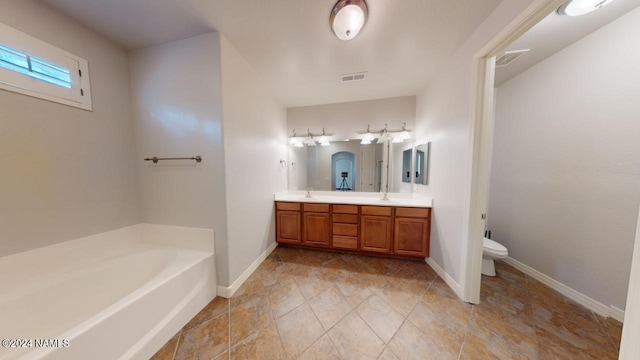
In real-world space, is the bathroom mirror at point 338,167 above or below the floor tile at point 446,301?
above

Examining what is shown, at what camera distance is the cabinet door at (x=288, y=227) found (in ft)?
8.72

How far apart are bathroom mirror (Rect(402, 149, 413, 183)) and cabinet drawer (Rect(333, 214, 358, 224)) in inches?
43.0

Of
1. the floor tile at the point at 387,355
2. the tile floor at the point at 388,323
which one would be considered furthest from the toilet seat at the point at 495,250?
the floor tile at the point at 387,355

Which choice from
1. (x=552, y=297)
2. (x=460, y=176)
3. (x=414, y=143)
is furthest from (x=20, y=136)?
(x=552, y=297)

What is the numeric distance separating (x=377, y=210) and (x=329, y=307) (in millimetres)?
1287

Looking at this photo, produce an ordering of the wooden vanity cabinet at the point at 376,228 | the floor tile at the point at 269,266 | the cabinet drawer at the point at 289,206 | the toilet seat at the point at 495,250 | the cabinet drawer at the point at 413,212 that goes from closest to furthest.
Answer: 1. the toilet seat at the point at 495,250
2. the floor tile at the point at 269,266
3. the cabinet drawer at the point at 413,212
4. the wooden vanity cabinet at the point at 376,228
5. the cabinet drawer at the point at 289,206

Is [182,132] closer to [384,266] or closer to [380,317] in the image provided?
[380,317]

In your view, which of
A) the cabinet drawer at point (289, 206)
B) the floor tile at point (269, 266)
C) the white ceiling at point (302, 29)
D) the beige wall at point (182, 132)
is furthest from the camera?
the cabinet drawer at point (289, 206)

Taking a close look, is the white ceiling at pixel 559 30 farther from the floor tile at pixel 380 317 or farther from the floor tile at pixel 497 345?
the floor tile at pixel 380 317

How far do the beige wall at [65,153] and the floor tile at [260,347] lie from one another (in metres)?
1.68

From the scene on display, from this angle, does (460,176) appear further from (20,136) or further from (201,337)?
(20,136)


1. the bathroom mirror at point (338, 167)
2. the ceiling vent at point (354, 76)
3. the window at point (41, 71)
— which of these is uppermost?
the ceiling vent at point (354, 76)

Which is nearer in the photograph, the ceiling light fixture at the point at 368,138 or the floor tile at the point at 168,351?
the floor tile at the point at 168,351

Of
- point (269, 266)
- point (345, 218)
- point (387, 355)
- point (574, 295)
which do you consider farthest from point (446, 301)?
point (269, 266)
